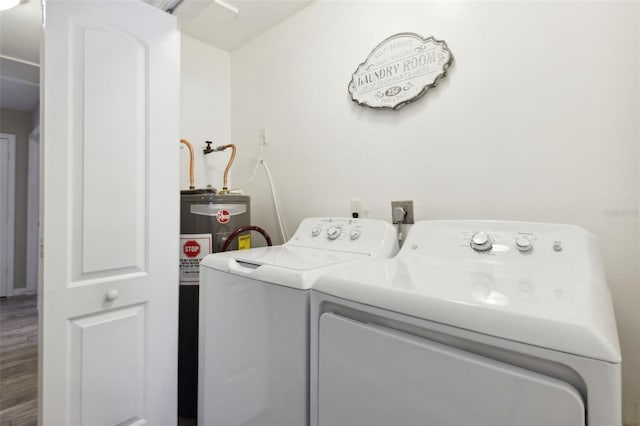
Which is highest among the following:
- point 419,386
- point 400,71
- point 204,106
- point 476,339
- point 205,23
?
point 205,23

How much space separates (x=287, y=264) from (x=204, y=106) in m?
1.67

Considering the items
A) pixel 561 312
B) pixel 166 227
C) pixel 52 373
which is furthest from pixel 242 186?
pixel 561 312

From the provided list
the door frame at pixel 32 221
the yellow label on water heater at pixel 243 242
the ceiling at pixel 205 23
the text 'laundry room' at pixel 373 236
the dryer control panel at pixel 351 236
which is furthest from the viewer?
the door frame at pixel 32 221

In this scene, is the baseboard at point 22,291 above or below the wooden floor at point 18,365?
above

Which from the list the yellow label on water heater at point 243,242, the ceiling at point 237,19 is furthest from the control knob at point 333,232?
the ceiling at point 237,19

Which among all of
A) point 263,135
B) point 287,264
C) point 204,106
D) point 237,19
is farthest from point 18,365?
point 237,19

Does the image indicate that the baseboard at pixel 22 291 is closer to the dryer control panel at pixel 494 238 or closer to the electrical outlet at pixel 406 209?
the electrical outlet at pixel 406 209

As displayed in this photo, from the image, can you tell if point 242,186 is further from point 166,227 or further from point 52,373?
point 52,373

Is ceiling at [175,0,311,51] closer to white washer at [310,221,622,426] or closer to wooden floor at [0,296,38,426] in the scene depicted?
white washer at [310,221,622,426]

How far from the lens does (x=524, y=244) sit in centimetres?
89

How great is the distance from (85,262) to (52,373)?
37cm

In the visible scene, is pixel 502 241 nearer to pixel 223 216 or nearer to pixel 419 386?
pixel 419 386

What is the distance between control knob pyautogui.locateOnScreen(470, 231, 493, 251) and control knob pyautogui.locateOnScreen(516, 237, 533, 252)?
0.07m

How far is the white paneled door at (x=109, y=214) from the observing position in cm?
102
